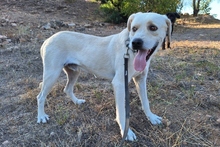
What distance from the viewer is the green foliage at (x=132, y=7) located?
11945 millimetres

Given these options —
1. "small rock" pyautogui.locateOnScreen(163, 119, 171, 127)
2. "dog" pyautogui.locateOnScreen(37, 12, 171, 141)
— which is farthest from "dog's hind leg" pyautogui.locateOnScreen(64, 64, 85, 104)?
"small rock" pyautogui.locateOnScreen(163, 119, 171, 127)

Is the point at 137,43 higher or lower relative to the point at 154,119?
higher

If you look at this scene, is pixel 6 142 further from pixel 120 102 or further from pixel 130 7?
pixel 130 7

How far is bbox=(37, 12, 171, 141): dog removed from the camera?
3068mm

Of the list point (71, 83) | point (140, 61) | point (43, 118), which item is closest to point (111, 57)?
point (140, 61)

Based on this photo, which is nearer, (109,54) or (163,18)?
(163,18)

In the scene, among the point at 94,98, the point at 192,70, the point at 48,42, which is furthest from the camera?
the point at 192,70

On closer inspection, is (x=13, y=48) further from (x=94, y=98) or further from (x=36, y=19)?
(x=36, y=19)

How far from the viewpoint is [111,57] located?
11.7 ft

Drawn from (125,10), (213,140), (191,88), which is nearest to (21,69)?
(191,88)

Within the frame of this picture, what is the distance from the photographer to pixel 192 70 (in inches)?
220

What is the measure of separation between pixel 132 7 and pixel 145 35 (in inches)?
374

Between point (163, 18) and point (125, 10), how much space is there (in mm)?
9628

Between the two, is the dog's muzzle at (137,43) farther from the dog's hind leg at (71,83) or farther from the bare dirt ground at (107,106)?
the dog's hind leg at (71,83)
